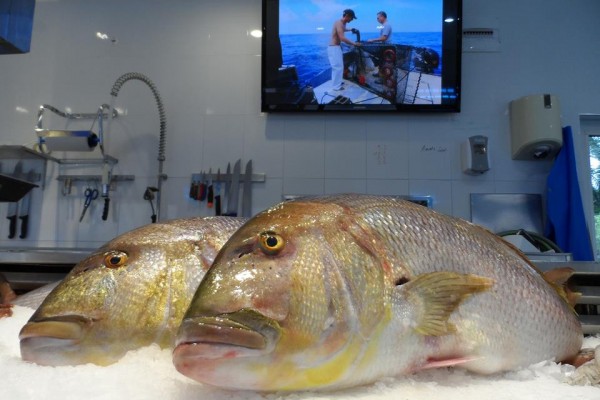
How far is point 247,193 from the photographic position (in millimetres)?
3201

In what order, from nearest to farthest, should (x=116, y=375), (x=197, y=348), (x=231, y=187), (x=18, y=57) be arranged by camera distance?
(x=197, y=348) → (x=116, y=375) → (x=231, y=187) → (x=18, y=57)

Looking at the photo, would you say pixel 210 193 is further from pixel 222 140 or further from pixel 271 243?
pixel 271 243

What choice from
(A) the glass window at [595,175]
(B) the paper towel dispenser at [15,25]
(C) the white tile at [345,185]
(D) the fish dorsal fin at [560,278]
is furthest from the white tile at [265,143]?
(D) the fish dorsal fin at [560,278]

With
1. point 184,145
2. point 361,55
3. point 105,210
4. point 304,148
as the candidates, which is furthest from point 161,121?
point 361,55

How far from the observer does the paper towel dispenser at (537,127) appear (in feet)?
9.68

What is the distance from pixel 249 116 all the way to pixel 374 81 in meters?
0.96

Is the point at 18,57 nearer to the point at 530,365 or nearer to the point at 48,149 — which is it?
the point at 48,149

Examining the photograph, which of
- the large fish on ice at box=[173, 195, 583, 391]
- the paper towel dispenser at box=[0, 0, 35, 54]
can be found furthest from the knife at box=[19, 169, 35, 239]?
the large fish on ice at box=[173, 195, 583, 391]

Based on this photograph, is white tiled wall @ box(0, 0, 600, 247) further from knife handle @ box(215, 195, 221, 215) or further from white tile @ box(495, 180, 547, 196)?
knife handle @ box(215, 195, 221, 215)

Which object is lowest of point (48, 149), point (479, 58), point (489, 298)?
point (489, 298)

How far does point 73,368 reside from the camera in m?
0.65

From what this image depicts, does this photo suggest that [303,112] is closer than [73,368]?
No

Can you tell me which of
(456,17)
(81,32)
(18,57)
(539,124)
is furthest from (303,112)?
(18,57)

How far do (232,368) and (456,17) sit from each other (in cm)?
328
